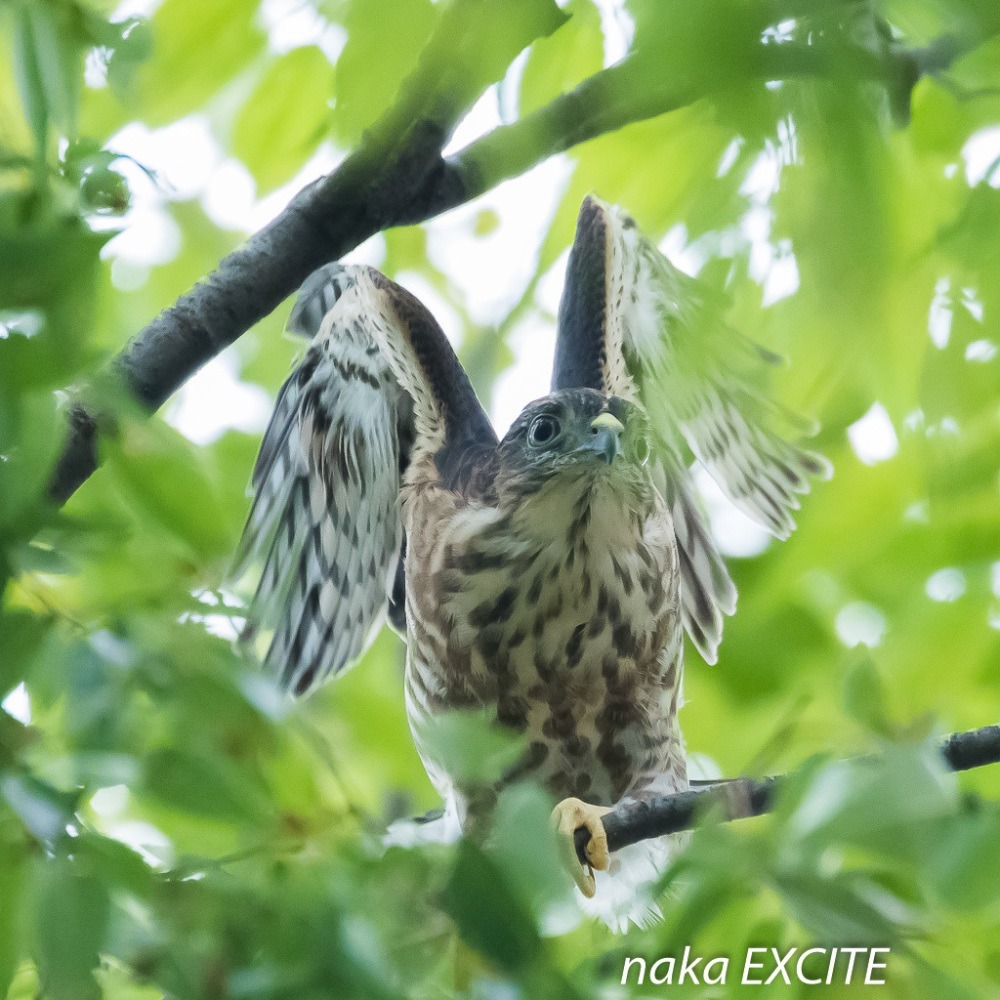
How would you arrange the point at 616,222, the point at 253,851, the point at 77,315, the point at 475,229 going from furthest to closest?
the point at 475,229 → the point at 616,222 → the point at 253,851 → the point at 77,315

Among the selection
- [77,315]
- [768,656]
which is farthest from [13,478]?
[768,656]

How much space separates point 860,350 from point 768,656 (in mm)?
1509

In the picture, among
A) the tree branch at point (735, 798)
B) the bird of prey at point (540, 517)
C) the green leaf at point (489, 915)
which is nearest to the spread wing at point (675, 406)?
the bird of prey at point (540, 517)

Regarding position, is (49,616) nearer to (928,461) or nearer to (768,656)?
(928,461)

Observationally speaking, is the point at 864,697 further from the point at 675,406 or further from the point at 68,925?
the point at 675,406

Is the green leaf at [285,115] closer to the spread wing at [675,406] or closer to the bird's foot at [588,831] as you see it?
the spread wing at [675,406]

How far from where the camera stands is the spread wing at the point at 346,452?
8.08 feet

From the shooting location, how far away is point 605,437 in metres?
A: 2.06

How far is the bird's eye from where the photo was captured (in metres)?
2.17

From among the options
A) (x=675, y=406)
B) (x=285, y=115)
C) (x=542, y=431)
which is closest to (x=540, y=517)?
(x=542, y=431)

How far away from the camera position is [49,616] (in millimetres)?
908

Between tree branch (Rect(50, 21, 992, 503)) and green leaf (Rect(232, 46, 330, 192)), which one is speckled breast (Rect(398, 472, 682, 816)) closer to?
tree branch (Rect(50, 21, 992, 503))

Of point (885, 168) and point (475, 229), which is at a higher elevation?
point (475, 229)

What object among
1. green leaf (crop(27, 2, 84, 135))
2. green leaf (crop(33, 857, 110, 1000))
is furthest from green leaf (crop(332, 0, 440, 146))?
green leaf (crop(33, 857, 110, 1000))
